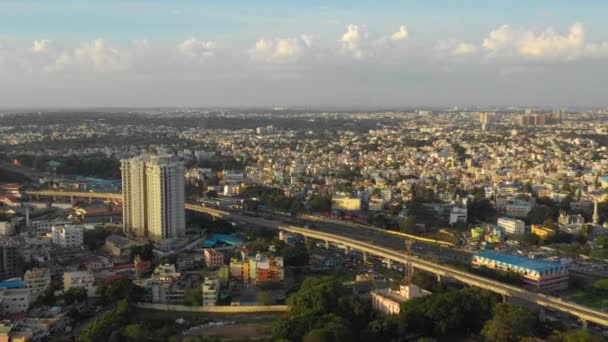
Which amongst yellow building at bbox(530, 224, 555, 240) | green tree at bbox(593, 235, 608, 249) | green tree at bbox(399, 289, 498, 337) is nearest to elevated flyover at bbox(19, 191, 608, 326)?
green tree at bbox(399, 289, 498, 337)

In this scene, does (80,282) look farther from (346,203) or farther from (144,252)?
(346,203)

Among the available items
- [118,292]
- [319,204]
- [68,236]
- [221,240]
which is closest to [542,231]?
[319,204]

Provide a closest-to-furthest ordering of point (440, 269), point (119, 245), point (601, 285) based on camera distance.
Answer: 1. point (601, 285)
2. point (440, 269)
3. point (119, 245)

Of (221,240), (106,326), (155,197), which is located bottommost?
(221,240)

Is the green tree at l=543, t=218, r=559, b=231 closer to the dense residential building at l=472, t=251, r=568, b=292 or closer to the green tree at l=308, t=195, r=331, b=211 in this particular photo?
the dense residential building at l=472, t=251, r=568, b=292

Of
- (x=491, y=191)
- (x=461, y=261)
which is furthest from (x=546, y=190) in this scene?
(x=461, y=261)

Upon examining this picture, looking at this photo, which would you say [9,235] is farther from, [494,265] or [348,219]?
[494,265]

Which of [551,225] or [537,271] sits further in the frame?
[551,225]

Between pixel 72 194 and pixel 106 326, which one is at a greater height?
pixel 106 326
